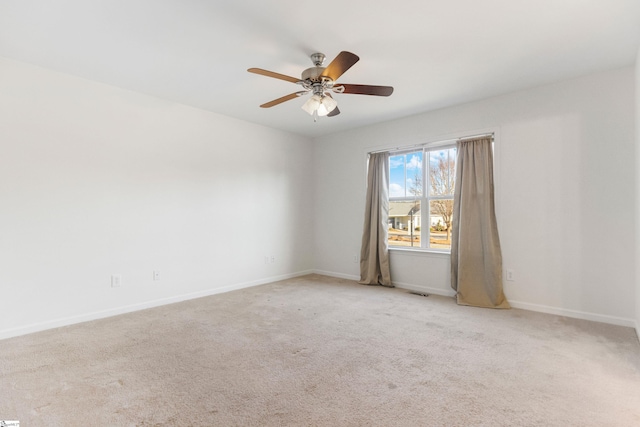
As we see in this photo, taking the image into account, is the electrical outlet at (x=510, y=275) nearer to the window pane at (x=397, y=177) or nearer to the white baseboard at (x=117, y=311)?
the window pane at (x=397, y=177)

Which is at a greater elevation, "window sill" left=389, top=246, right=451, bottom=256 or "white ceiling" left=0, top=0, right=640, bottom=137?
"white ceiling" left=0, top=0, right=640, bottom=137

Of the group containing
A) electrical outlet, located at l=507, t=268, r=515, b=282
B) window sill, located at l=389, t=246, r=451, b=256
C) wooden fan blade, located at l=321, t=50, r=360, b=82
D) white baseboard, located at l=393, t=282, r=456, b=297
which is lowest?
white baseboard, located at l=393, t=282, r=456, b=297

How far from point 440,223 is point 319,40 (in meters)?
3.09

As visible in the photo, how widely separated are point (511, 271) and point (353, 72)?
2948mm

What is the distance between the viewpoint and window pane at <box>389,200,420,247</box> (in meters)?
4.86

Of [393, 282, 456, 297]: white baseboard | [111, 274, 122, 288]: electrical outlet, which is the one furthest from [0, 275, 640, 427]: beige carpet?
[393, 282, 456, 297]: white baseboard

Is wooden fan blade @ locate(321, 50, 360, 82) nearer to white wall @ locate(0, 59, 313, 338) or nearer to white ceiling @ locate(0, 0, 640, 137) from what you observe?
white ceiling @ locate(0, 0, 640, 137)

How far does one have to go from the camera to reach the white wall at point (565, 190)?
10.4ft

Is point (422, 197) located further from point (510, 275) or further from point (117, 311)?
point (117, 311)

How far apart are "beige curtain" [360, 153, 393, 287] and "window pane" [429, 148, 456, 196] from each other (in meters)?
0.69

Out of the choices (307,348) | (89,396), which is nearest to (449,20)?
(307,348)

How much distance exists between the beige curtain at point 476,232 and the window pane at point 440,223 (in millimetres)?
308

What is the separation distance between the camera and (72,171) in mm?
3291

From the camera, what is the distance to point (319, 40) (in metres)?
2.64
